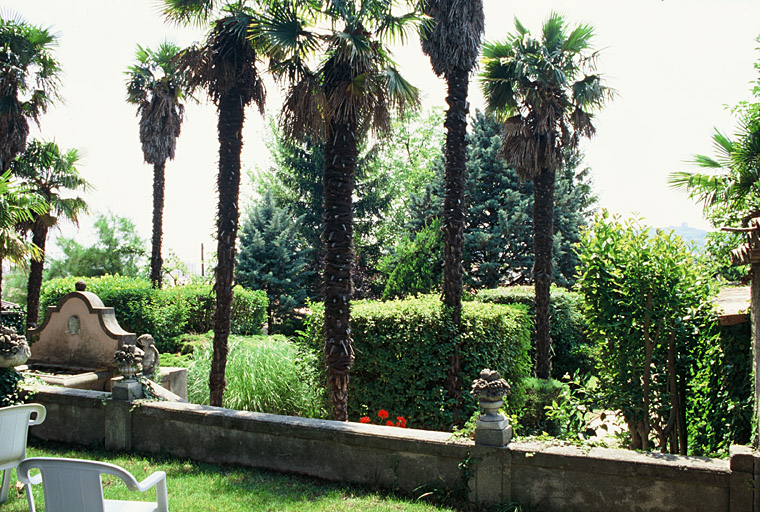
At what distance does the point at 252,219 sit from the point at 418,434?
2190cm

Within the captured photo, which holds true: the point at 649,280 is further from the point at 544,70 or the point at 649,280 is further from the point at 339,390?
the point at 544,70

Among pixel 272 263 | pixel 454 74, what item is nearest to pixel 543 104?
pixel 454 74

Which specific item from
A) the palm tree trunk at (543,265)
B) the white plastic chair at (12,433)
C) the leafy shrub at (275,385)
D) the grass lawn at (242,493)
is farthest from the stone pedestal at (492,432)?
the palm tree trunk at (543,265)

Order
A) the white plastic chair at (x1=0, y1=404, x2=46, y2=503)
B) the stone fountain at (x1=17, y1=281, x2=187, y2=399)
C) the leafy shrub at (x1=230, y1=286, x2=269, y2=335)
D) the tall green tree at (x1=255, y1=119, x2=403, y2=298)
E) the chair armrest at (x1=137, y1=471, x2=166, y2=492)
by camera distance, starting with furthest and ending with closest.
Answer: the tall green tree at (x1=255, y1=119, x2=403, y2=298)
the leafy shrub at (x1=230, y1=286, x2=269, y2=335)
the stone fountain at (x1=17, y1=281, x2=187, y2=399)
the white plastic chair at (x1=0, y1=404, x2=46, y2=503)
the chair armrest at (x1=137, y1=471, x2=166, y2=492)

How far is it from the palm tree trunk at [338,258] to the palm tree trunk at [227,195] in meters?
2.17

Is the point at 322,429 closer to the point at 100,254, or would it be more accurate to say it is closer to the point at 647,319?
the point at 647,319

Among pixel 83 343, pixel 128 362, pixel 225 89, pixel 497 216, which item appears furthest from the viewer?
pixel 497 216

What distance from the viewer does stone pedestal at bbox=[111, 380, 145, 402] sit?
22.5 ft

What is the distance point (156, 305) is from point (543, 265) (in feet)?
37.1

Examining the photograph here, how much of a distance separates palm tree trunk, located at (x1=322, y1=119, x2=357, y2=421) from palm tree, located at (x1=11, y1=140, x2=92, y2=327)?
13804 mm

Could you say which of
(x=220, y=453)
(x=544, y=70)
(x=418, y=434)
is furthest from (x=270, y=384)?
(x=544, y=70)

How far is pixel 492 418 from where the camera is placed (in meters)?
5.08

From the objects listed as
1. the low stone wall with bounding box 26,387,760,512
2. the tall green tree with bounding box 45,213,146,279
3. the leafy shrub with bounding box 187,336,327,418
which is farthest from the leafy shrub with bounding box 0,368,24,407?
the tall green tree with bounding box 45,213,146,279

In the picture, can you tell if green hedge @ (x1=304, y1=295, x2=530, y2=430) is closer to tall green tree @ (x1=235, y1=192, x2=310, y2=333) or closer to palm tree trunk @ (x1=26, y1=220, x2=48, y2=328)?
palm tree trunk @ (x1=26, y1=220, x2=48, y2=328)
